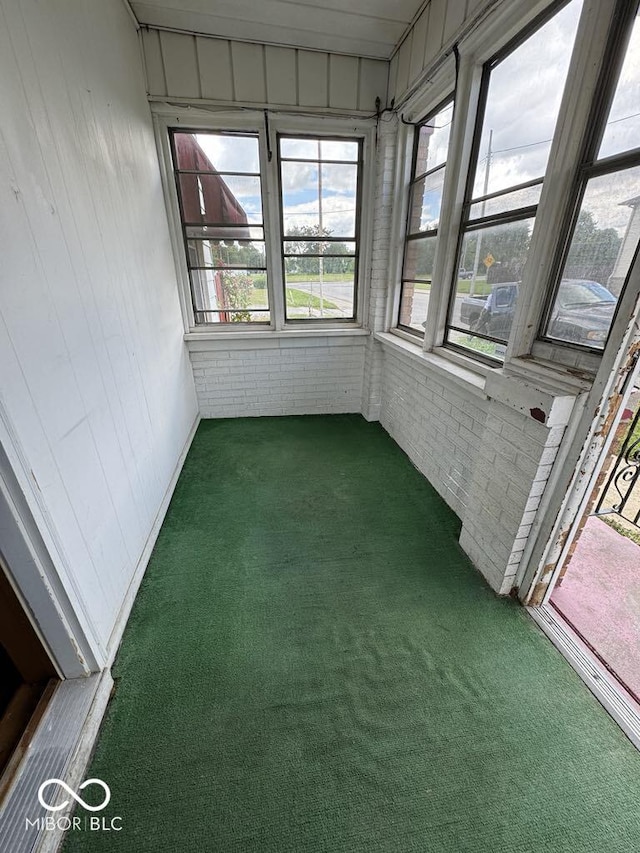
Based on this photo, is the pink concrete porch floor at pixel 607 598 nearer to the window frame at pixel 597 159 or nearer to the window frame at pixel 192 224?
the window frame at pixel 597 159

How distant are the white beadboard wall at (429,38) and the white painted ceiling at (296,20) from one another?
0.09 meters

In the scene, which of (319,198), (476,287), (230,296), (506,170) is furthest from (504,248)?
(230,296)

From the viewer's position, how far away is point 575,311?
145cm

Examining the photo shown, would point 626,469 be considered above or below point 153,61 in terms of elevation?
below

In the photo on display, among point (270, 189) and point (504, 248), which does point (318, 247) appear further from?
point (504, 248)

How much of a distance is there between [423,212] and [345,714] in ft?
10.3

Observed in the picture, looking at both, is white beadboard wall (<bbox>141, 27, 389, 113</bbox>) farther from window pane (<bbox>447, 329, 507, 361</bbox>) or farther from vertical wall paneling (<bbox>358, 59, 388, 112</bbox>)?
window pane (<bbox>447, 329, 507, 361</bbox>)

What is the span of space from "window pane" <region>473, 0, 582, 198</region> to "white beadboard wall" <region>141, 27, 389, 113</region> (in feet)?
4.37

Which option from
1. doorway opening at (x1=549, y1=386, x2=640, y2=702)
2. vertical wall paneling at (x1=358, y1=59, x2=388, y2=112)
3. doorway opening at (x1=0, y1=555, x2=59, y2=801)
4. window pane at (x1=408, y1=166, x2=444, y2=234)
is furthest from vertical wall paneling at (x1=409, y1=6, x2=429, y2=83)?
doorway opening at (x1=0, y1=555, x2=59, y2=801)

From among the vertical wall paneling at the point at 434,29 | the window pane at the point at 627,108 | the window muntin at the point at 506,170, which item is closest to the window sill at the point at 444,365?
the window muntin at the point at 506,170

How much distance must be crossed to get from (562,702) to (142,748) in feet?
5.03

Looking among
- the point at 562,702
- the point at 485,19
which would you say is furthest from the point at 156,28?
the point at 562,702

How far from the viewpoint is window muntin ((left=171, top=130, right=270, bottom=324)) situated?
2.86 m

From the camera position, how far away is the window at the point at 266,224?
2.88 metres
